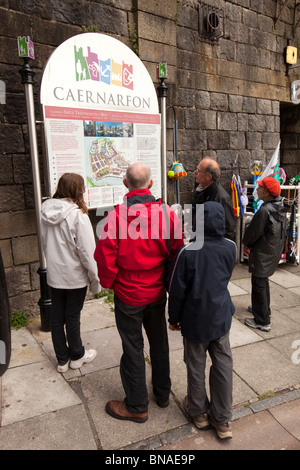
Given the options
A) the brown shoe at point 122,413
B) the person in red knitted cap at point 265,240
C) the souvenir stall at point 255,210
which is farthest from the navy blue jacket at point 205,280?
the souvenir stall at point 255,210

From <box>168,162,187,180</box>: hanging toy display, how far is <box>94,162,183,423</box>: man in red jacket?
2.80m

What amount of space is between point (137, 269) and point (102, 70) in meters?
2.85

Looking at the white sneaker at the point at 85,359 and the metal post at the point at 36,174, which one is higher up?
the metal post at the point at 36,174

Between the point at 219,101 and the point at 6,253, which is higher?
the point at 219,101

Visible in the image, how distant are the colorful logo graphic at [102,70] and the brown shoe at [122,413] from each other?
335 cm

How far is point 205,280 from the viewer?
228 cm

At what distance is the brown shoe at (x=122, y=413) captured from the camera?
2611 millimetres

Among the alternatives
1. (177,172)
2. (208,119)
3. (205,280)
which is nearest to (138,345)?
(205,280)

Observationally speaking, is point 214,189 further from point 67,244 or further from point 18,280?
point 18,280

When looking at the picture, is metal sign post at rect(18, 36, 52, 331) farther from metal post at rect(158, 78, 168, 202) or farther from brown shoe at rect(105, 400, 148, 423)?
metal post at rect(158, 78, 168, 202)

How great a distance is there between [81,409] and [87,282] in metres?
1.00

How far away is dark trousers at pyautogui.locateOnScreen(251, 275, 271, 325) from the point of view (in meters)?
4.05

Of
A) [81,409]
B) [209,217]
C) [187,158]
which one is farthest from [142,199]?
[187,158]

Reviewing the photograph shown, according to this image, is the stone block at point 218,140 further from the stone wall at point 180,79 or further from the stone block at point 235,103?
the stone block at point 235,103
